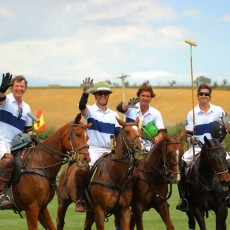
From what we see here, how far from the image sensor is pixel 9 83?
37.7 ft

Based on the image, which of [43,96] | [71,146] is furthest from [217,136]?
[43,96]

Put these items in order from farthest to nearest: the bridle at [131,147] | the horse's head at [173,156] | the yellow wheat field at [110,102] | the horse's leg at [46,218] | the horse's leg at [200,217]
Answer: the yellow wheat field at [110,102], the horse's leg at [200,217], the horse's leg at [46,218], the horse's head at [173,156], the bridle at [131,147]

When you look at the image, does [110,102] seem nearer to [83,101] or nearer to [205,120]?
[205,120]

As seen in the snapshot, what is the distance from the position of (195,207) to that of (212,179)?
0.63m

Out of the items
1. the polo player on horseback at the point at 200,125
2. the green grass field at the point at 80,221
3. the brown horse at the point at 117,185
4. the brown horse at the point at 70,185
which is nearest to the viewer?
the brown horse at the point at 117,185

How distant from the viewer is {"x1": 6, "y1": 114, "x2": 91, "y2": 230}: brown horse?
1150 cm

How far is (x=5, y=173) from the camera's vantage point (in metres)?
11.6

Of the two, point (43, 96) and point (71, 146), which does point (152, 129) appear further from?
point (43, 96)

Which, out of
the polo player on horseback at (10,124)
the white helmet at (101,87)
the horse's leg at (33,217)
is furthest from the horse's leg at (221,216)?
the polo player on horseback at (10,124)

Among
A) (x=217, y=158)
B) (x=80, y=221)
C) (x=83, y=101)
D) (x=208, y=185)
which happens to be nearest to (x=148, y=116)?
(x=208, y=185)

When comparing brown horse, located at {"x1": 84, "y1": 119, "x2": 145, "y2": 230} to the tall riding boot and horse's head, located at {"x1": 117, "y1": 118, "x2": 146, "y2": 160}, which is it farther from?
the tall riding boot

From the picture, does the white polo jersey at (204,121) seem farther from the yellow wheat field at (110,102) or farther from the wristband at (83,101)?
the yellow wheat field at (110,102)

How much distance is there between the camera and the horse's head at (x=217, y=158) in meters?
12.0

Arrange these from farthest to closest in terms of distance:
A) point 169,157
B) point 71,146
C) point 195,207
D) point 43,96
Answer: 1. point 43,96
2. point 195,207
3. point 169,157
4. point 71,146
